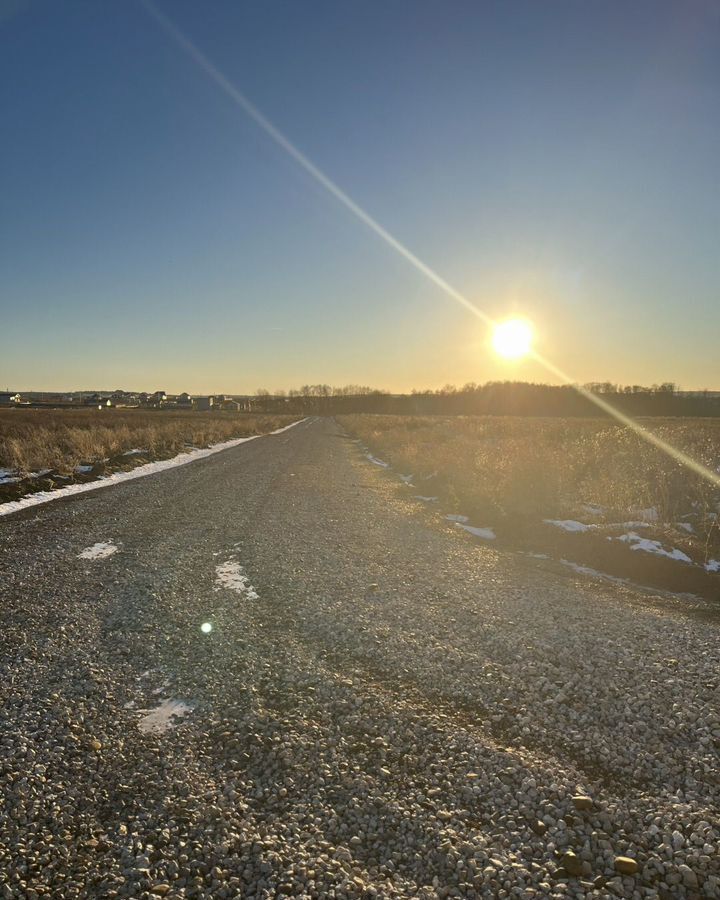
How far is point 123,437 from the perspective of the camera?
31.5m

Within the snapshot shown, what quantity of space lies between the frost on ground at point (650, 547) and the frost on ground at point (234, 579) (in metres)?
7.92

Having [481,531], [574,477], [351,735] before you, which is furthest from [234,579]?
[574,477]

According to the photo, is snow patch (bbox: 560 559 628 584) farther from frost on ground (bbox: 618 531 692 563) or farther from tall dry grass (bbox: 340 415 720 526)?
tall dry grass (bbox: 340 415 720 526)

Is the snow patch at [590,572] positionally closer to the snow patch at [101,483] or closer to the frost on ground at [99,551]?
the frost on ground at [99,551]

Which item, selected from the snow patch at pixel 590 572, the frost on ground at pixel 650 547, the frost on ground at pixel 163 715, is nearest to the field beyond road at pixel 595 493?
the frost on ground at pixel 650 547

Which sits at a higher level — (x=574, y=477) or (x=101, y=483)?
(x=574, y=477)

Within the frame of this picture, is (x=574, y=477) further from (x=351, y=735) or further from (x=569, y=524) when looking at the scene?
(x=351, y=735)

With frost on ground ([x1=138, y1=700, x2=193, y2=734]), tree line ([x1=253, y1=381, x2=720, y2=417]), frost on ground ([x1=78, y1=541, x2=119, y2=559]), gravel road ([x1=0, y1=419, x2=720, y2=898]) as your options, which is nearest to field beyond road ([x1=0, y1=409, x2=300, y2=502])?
frost on ground ([x1=78, y1=541, x2=119, y2=559])

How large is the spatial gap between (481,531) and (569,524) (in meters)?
2.15

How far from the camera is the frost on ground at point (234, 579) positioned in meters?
8.18

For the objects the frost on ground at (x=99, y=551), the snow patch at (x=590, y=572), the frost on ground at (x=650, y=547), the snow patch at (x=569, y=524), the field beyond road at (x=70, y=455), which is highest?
the field beyond road at (x=70, y=455)

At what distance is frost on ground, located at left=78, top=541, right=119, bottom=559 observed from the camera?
9.81 metres

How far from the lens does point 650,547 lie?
1110cm

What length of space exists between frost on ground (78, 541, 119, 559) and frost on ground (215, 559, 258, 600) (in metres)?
2.34
